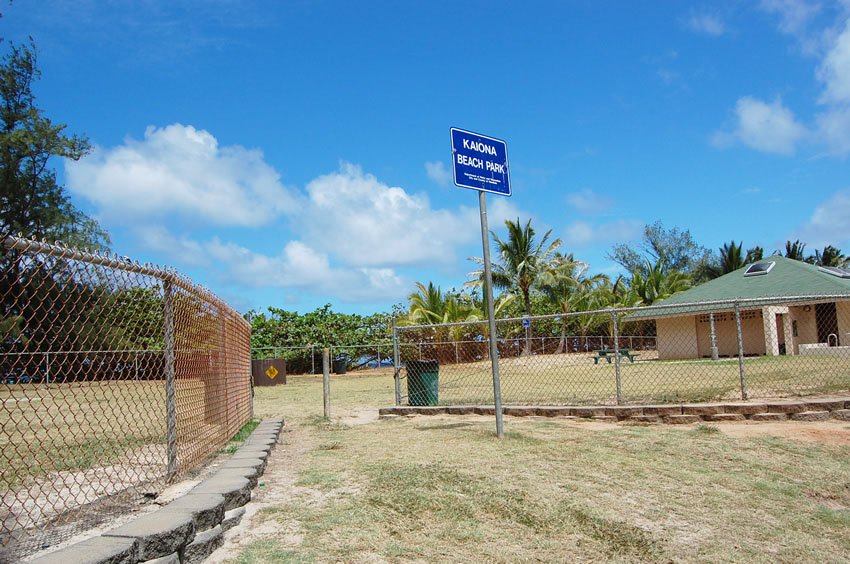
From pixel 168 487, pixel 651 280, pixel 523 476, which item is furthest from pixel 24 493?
pixel 651 280

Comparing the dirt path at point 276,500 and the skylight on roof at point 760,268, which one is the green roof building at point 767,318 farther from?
the dirt path at point 276,500

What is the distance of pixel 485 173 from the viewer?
348 inches

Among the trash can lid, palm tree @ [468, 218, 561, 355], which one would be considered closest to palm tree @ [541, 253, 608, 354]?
palm tree @ [468, 218, 561, 355]

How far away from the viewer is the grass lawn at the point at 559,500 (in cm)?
408

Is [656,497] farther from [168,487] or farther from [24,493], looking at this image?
[24,493]

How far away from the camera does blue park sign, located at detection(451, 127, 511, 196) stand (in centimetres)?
853

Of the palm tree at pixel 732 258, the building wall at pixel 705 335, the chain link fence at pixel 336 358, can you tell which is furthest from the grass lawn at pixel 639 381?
the palm tree at pixel 732 258

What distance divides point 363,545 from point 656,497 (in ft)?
8.13

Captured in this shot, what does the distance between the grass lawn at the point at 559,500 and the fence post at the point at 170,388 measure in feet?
2.55

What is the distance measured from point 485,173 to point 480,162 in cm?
17

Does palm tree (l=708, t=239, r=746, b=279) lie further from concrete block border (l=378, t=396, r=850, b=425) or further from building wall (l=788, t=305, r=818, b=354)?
concrete block border (l=378, t=396, r=850, b=425)

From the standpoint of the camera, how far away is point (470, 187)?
8.64 meters

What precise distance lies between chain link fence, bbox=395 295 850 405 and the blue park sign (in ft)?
9.12

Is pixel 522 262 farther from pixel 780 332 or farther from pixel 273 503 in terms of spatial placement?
pixel 273 503
